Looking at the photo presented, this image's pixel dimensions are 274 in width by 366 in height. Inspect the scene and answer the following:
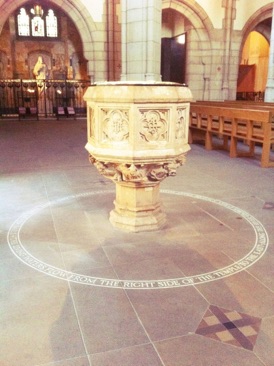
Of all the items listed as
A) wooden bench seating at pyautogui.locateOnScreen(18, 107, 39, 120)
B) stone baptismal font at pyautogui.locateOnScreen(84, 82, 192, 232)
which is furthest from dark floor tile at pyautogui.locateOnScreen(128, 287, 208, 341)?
wooden bench seating at pyautogui.locateOnScreen(18, 107, 39, 120)

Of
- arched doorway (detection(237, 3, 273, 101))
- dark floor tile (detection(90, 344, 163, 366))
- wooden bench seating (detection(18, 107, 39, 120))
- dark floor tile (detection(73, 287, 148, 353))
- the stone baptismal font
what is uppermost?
arched doorway (detection(237, 3, 273, 101))

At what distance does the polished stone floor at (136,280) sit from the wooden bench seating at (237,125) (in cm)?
192

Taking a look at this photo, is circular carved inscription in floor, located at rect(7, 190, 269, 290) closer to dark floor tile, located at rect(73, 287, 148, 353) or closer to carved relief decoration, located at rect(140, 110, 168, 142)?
dark floor tile, located at rect(73, 287, 148, 353)

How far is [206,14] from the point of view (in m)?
14.5

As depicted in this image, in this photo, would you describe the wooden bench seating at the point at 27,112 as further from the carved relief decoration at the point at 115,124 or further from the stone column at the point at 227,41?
the carved relief decoration at the point at 115,124

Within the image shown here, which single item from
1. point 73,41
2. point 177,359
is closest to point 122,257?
point 177,359

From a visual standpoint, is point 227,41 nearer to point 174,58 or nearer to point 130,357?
point 174,58

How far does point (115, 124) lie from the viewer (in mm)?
3242

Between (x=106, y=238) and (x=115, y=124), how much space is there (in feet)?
3.29

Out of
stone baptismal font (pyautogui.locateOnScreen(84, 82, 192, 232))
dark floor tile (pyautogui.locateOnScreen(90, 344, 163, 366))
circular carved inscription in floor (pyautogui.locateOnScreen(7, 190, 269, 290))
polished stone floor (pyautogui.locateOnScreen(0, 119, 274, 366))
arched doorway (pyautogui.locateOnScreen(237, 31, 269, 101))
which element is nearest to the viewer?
dark floor tile (pyautogui.locateOnScreen(90, 344, 163, 366))

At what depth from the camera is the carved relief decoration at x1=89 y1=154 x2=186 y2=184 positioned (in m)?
3.32

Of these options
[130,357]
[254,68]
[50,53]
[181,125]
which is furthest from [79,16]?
[130,357]

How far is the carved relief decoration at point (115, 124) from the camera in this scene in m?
3.20

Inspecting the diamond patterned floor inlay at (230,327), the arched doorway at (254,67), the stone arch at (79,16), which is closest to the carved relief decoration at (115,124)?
the diamond patterned floor inlay at (230,327)
